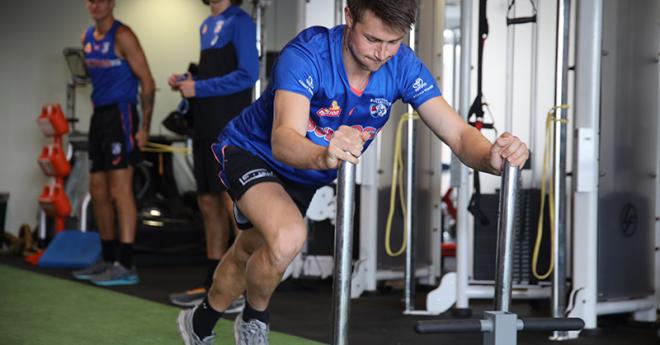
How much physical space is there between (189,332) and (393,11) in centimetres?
136

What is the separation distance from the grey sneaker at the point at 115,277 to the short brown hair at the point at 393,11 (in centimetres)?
346

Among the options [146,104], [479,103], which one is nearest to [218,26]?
[146,104]

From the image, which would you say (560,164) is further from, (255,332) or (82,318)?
(82,318)

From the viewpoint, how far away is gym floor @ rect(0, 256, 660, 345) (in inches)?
145

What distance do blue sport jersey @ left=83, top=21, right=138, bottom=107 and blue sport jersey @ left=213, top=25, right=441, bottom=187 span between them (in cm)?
282

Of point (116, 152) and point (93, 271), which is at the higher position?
point (116, 152)

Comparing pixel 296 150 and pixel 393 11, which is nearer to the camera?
pixel 296 150

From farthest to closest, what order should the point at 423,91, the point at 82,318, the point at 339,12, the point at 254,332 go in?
the point at 339,12
the point at 82,318
the point at 254,332
the point at 423,91

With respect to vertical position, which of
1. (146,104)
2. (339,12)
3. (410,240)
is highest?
(339,12)

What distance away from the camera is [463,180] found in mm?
4250

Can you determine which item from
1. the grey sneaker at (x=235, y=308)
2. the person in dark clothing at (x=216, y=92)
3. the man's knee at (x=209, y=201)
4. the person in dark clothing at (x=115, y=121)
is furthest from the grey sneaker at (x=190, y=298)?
the person in dark clothing at (x=115, y=121)

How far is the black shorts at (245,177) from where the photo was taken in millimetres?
2570

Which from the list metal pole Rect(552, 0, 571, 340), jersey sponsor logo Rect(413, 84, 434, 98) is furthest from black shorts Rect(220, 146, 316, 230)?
metal pole Rect(552, 0, 571, 340)

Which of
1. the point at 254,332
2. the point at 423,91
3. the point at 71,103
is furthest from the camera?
the point at 71,103
